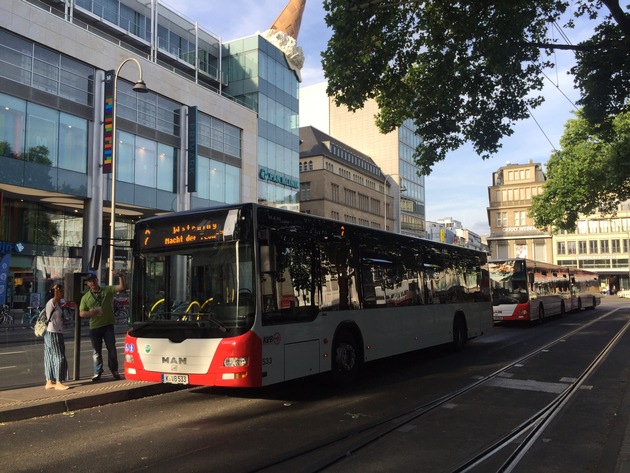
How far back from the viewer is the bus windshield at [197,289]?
7363 mm

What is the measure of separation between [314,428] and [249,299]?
1.94 meters

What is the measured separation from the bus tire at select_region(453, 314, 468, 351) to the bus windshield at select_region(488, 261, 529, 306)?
29.1 feet

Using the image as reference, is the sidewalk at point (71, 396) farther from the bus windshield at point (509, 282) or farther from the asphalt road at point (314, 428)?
the bus windshield at point (509, 282)

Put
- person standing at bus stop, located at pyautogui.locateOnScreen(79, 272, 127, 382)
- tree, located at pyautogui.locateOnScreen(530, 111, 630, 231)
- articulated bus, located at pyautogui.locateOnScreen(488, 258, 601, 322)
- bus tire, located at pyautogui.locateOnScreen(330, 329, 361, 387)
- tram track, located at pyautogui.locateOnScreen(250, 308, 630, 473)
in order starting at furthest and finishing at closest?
1. tree, located at pyautogui.locateOnScreen(530, 111, 630, 231)
2. articulated bus, located at pyautogui.locateOnScreen(488, 258, 601, 322)
3. person standing at bus stop, located at pyautogui.locateOnScreen(79, 272, 127, 382)
4. bus tire, located at pyautogui.locateOnScreen(330, 329, 361, 387)
5. tram track, located at pyautogui.locateOnScreen(250, 308, 630, 473)

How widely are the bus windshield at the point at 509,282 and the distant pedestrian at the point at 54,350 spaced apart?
18.0m

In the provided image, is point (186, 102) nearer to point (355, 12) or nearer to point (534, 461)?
point (355, 12)

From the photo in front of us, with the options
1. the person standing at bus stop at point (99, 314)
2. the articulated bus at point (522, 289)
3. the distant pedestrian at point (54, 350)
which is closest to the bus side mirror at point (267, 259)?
the person standing at bus stop at point (99, 314)

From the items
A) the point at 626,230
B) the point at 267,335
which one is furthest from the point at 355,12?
the point at 626,230

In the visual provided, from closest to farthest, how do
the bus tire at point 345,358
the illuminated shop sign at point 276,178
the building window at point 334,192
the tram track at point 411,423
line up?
the tram track at point 411,423 → the bus tire at point 345,358 → the illuminated shop sign at point 276,178 → the building window at point 334,192

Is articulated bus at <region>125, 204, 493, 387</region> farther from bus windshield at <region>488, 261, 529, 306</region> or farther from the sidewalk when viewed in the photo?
bus windshield at <region>488, 261, 529, 306</region>

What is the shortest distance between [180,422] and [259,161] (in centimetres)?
4107

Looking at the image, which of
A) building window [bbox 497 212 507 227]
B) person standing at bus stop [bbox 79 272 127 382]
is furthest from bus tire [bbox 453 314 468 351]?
building window [bbox 497 212 507 227]

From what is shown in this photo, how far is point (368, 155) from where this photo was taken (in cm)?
9806

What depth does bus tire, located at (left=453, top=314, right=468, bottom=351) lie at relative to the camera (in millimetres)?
13828
